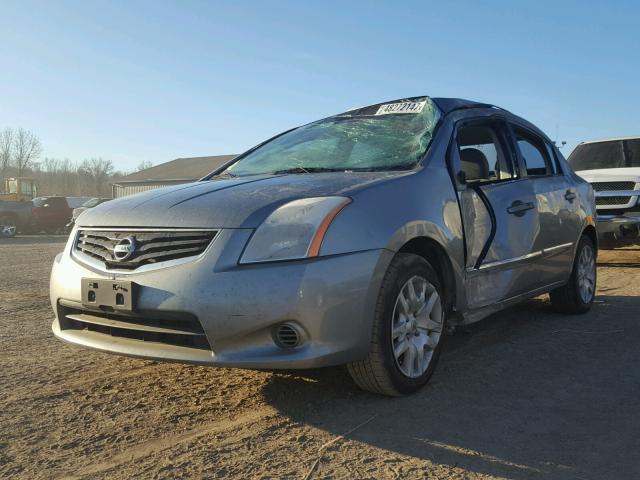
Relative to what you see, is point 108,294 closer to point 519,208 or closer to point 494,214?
point 494,214

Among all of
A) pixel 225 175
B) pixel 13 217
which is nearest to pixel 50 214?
pixel 13 217

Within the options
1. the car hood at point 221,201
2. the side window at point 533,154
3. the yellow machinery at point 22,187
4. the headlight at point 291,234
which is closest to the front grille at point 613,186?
the side window at point 533,154

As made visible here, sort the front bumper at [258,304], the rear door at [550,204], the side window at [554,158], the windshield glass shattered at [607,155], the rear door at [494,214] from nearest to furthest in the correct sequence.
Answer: the front bumper at [258,304], the rear door at [494,214], the rear door at [550,204], the side window at [554,158], the windshield glass shattered at [607,155]

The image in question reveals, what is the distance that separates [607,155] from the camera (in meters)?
10.0

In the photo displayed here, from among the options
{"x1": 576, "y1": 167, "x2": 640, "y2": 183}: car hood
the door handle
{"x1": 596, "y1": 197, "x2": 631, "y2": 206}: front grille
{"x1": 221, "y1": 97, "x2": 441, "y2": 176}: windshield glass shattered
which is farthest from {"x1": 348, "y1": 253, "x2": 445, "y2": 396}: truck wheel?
{"x1": 576, "y1": 167, "x2": 640, "y2": 183}: car hood

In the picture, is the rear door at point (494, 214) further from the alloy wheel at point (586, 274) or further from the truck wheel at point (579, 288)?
the alloy wheel at point (586, 274)

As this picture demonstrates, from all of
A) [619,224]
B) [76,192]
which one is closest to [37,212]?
[619,224]

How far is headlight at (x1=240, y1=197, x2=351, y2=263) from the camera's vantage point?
2.81m

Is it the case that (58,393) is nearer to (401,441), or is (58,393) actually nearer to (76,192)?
(401,441)

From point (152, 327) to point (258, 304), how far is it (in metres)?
0.57

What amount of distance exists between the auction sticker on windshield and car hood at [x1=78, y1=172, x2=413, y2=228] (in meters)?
0.95

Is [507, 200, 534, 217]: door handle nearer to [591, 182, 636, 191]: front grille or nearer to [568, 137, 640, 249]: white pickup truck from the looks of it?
[568, 137, 640, 249]: white pickup truck

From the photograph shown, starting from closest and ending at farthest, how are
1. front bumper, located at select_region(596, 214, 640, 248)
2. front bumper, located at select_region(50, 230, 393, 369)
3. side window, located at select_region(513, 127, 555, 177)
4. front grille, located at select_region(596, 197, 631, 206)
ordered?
1. front bumper, located at select_region(50, 230, 393, 369)
2. side window, located at select_region(513, 127, 555, 177)
3. front bumper, located at select_region(596, 214, 640, 248)
4. front grille, located at select_region(596, 197, 631, 206)

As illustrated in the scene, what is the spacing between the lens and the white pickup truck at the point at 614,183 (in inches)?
338
